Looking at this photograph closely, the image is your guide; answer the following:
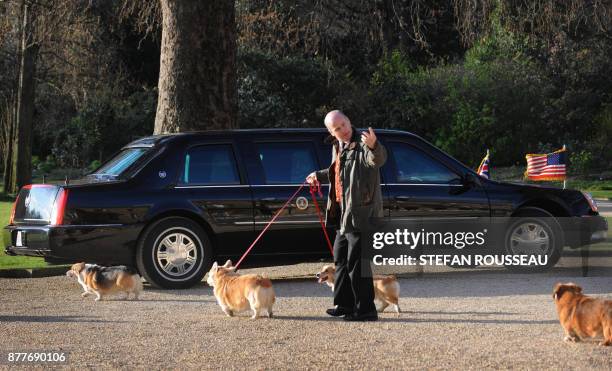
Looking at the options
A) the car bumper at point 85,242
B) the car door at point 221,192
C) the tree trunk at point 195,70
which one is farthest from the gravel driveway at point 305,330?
the tree trunk at point 195,70

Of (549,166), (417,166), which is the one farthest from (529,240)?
(549,166)

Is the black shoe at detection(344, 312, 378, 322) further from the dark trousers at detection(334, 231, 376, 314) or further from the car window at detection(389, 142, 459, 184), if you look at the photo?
the car window at detection(389, 142, 459, 184)

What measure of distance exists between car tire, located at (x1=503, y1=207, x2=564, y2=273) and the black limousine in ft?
0.10

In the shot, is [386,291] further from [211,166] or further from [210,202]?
[211,166]

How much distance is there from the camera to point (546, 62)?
40938 mm

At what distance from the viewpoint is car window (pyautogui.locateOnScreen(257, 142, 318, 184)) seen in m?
12.4

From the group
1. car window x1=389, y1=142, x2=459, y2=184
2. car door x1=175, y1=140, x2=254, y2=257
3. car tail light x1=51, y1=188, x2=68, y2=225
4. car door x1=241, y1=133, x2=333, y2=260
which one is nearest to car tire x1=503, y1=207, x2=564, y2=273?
car window x1=389, y1=142, x2=459, y2=184

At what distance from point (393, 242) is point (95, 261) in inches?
125

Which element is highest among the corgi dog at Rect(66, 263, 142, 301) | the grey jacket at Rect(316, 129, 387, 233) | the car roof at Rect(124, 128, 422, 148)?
the car roof at Rect(124, 128, 422, 148)

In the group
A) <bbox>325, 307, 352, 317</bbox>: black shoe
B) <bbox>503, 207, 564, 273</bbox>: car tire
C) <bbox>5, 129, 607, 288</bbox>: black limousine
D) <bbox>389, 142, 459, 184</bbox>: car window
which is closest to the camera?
<bbox>325, 307, 352, 317</bbox>: black shoe

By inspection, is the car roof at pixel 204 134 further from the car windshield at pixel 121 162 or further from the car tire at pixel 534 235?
the car tire at pixel 534 235

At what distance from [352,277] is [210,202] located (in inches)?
116

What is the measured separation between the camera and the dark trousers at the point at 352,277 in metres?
9.45

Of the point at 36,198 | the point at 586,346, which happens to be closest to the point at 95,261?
the point at 36,198
